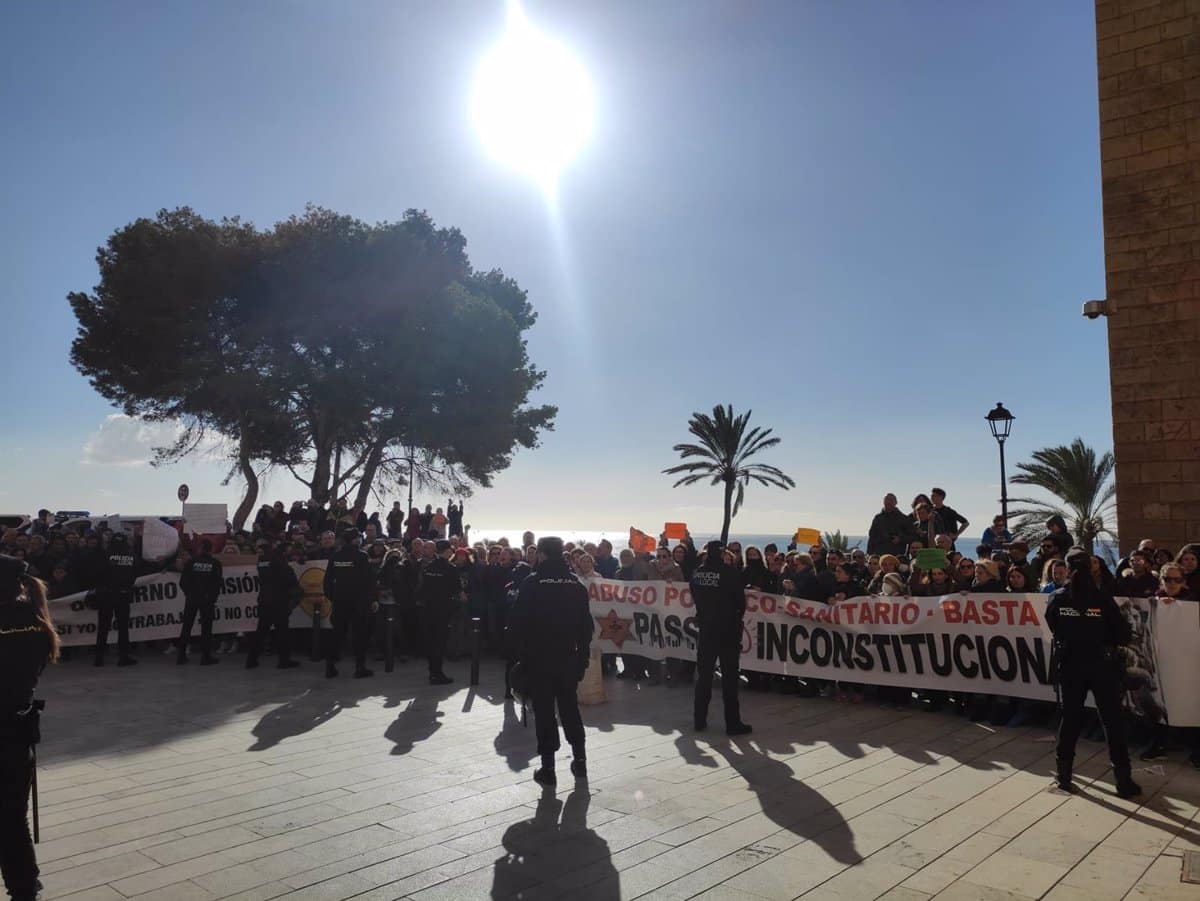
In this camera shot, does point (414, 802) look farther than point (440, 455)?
No

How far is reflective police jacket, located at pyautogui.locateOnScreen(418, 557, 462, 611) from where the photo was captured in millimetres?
11953

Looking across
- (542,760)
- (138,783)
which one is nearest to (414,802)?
(542,760)

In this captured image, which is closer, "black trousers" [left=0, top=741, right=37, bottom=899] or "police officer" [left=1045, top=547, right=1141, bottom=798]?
"black trousers" [left=0, top=741, right=37, bottom=899]

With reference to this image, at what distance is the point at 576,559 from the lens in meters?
12.7

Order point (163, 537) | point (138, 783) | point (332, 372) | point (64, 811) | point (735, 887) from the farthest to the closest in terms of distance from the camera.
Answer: point (332, 372)
point (163, 537)
point (138, 783)
point (64, 811)
point (735, 887)

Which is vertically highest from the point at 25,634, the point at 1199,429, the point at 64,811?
the point at 1199,429

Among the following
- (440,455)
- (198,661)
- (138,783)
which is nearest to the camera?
(138,783)

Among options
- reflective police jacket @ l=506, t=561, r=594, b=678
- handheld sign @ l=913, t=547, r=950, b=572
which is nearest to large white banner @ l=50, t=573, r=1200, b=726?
handheld sign @ l=913, t=547, r=950, b=572

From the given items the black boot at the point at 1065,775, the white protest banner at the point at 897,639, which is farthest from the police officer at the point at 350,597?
the black boot at the point at 1065,775

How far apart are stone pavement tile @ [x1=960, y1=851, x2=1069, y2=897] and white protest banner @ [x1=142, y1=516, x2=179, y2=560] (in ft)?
52.0

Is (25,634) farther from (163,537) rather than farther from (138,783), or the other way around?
(163,537)

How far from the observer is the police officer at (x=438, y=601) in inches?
452

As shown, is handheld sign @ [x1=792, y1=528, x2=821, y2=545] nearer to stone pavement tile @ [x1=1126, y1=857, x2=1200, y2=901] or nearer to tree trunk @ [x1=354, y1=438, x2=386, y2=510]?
stone pavement tile @ [x1=1126, y1=857, x2=1200, y2=901]

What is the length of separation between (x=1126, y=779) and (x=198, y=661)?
1236 cm
